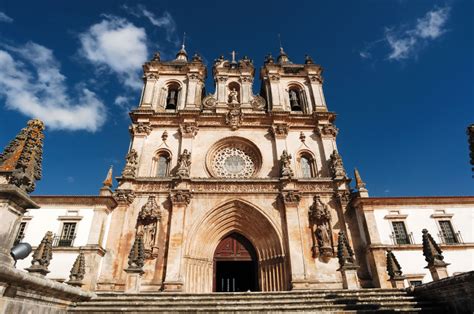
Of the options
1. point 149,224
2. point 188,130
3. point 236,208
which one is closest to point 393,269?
point 236,208

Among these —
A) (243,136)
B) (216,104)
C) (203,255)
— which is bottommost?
(203,255)

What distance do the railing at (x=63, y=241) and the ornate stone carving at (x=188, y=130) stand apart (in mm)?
9434

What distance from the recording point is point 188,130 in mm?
20062

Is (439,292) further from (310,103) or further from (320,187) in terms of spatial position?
(310,103)

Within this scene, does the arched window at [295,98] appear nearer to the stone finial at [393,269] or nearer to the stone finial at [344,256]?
the stone finial at [344,256]

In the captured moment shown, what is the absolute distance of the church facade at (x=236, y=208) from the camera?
15094 mm

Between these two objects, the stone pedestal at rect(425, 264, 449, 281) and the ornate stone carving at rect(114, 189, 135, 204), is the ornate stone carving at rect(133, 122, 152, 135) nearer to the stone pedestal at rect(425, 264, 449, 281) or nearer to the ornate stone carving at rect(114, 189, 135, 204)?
the ornate stone carving at rect(114, 189, 135, 204)

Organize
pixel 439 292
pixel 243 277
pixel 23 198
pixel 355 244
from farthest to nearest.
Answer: pixel 243 277 < pixel 355 244 < pixel 439 292 < pixel 23 198

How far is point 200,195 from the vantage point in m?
17.4

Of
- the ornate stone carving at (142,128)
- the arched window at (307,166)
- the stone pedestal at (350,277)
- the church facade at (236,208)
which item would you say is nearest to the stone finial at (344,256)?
the stone pedestal at (350,277)

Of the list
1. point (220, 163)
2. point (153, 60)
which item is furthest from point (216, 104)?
point (153, 60)

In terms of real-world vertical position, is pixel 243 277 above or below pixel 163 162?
below

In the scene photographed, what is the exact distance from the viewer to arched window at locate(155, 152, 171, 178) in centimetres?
1908

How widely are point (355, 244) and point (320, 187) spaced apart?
4003 millimetres
